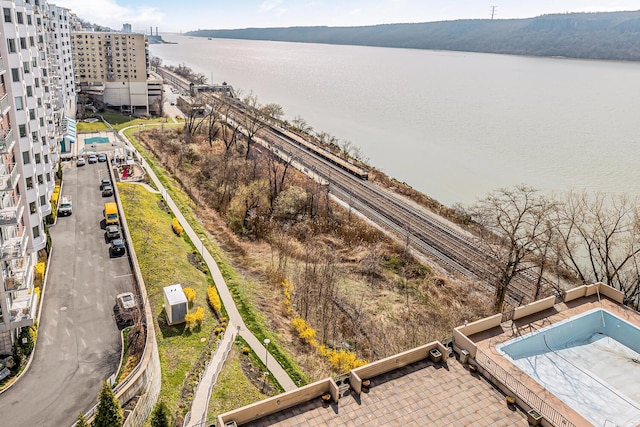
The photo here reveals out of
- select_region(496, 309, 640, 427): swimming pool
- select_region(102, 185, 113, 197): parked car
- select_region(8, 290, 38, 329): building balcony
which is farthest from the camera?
select_region(102, 185, 113, 197): parked car

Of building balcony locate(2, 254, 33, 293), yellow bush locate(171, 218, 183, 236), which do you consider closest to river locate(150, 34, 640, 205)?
yellow bush locate(171, 218, 183, 236)

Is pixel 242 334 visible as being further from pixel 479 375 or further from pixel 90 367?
pixel 479 375

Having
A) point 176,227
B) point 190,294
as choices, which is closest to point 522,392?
point 190,294

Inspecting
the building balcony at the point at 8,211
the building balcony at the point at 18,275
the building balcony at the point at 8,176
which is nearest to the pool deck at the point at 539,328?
the building balcony at the point at 18,275

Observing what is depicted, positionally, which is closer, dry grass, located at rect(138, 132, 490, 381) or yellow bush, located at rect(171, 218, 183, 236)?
dry grass, located at rect(138, 132, 490, 381)

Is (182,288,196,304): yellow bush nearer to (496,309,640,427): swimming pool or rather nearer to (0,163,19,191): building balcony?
(0,163,19,191): building balcony

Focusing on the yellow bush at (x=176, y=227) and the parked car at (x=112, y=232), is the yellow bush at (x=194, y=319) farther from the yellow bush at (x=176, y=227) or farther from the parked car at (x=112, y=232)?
the yellow bush at (x=176, y=227)
